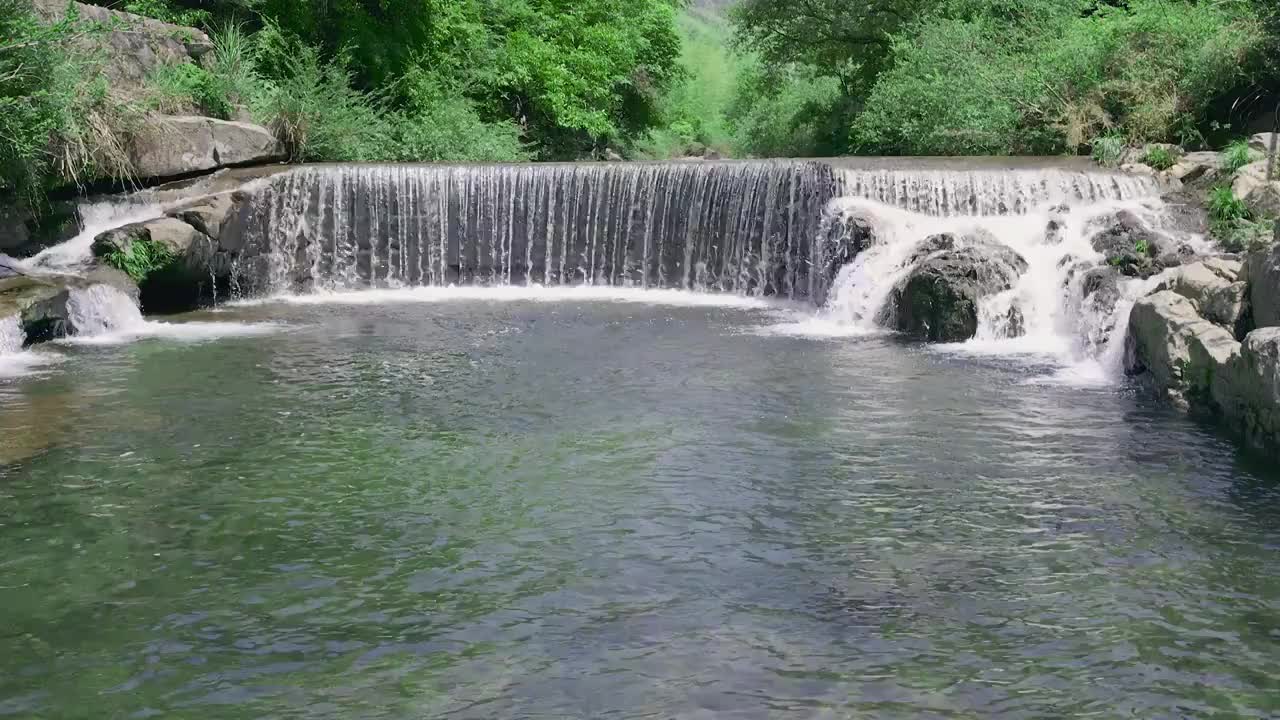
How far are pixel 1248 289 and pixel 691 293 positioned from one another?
8.44 meters

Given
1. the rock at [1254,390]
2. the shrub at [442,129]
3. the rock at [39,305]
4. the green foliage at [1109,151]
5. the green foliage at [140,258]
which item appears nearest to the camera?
the rock at [1254,390]

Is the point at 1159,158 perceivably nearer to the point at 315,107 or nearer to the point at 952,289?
Result: the point at 952,289

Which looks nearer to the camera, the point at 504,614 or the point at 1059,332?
the point at 504,614

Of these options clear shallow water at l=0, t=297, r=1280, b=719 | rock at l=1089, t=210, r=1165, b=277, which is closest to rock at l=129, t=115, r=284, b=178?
clear shallow water at l=0, t=297, r=1280, b=719

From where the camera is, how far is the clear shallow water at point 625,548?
4.95m

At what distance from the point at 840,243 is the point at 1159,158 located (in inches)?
175

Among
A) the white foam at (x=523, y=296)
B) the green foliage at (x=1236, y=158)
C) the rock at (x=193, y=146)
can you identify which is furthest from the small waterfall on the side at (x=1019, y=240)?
the rock at (x=193, y=146)

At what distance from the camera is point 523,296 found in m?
16.6

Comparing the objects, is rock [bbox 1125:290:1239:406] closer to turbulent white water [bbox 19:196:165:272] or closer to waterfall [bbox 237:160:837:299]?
waterfall [bbox 237:160:837:299]

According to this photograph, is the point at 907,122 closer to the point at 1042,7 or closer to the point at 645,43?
the point at 1042,7

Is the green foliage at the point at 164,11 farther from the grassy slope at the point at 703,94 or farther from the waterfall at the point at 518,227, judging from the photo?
the grassy slope at the point at 703,94

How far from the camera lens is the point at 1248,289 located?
9.45 metres

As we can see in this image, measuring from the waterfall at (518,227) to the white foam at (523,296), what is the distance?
0.92ft

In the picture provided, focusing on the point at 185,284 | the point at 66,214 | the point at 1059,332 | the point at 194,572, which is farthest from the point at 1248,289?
the point at 66,214
